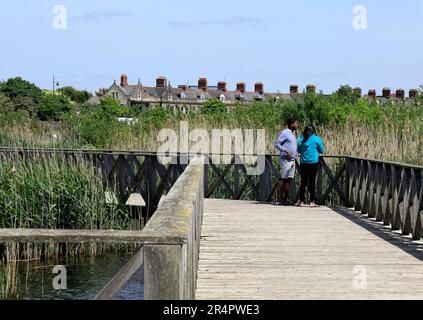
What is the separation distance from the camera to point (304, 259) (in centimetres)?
807

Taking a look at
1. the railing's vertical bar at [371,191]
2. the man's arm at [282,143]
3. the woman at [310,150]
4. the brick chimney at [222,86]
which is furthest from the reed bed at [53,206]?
the brick chimney at [222,86]

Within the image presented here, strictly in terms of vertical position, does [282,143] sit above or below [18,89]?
below

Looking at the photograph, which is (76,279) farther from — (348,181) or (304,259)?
(348,181)

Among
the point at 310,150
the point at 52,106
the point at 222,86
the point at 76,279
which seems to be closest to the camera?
the point at 76,279

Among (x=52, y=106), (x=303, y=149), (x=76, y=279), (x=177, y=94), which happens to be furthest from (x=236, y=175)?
(x=177, y=94)

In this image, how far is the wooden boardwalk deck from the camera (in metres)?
6.47

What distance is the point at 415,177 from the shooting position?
9.16 m

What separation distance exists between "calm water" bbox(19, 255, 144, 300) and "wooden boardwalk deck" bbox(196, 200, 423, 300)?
5.79ft

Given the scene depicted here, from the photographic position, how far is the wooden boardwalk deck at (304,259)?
21.2 feet

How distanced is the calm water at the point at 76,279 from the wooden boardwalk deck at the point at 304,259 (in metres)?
1.76

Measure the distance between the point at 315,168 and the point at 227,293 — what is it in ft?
22.0

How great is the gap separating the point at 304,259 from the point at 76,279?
445cm

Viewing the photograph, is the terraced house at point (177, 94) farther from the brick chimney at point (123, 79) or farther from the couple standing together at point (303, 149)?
the couple standing together at point (303, 149)
